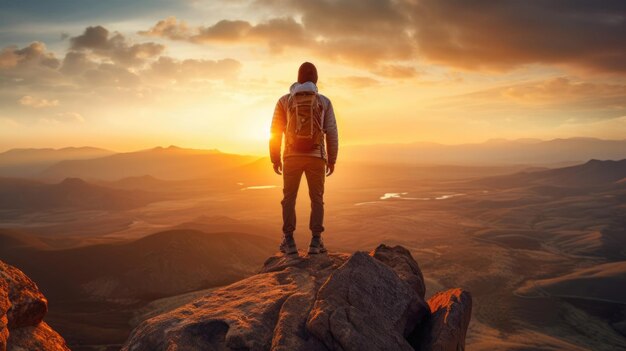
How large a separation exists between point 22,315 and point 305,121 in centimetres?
464

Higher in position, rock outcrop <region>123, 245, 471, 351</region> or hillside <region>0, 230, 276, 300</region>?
rock outcrop <region>123, 245, 471, 351</region>

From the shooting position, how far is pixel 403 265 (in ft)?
21.4

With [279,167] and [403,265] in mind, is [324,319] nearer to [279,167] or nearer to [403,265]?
[403,265]

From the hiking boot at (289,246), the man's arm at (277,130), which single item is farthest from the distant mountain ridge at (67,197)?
the man's arm at (277,130)

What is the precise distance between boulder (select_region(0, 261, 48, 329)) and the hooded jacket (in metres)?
3.90

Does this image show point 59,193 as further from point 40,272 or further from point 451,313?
point 451,313

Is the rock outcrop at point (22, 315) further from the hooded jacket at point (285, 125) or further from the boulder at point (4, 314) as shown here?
the hooded jacket at point (285, 125)

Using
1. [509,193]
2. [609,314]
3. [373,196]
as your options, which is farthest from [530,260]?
[373,196]

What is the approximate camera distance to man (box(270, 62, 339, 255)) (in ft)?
20.6

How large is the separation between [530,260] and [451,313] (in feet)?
185

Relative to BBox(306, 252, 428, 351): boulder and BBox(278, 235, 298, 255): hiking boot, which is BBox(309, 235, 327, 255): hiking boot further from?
BBox(306, 252, 428, 351): boulder

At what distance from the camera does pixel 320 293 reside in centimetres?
479

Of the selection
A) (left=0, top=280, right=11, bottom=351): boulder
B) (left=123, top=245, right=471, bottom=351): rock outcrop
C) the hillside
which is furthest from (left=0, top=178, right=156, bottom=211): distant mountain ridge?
(left=123, top=245, right=471, bottom=351): rock outcrop

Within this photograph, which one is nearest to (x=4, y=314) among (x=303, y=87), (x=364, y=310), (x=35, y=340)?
(x=35, y=340)
